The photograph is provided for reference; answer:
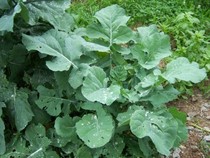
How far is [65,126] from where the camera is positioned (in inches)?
148

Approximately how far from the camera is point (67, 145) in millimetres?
3775

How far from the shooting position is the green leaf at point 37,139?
3.70 metres

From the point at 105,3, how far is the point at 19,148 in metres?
2.45

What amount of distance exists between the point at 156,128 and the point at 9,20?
132 cm

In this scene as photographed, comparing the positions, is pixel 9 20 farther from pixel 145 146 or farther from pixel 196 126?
pixel 196 126

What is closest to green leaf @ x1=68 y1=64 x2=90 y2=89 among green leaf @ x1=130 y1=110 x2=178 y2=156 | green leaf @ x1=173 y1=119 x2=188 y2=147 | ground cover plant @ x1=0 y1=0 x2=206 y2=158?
ground cover plant @ x1=0 y1=0 x2=206 y2=158

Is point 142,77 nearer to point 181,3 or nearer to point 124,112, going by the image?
point 124,112

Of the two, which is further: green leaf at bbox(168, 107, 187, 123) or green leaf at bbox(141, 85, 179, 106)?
green leaf at bbox(168, 107, 187, 123)

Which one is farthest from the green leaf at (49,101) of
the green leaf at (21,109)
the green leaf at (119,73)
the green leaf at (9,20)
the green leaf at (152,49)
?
the green leaf at (152,49)

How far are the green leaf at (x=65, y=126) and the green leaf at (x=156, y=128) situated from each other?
1.59 feet

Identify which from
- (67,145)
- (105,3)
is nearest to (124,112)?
(67,145)

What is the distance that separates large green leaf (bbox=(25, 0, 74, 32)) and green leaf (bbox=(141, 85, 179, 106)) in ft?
2.97

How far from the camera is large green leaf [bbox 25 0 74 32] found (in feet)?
12.3

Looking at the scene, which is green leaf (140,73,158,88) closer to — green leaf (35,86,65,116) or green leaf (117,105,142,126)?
green leaf (117,105,142,126)
